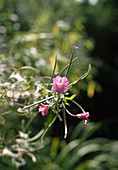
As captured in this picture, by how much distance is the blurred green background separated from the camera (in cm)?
108

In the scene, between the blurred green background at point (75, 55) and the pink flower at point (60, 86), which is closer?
the pink flower at point (60, 86)

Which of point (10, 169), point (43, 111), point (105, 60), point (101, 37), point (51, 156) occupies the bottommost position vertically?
point (51, 156)

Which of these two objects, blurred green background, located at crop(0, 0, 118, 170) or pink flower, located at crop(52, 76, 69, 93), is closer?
pink flower, located at crop(52, 76, 69, 93)

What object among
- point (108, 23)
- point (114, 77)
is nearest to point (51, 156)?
point (114, 77)

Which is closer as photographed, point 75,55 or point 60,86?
point 60,86

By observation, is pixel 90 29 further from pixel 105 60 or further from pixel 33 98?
pixel 33 98

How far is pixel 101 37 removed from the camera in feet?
11.0

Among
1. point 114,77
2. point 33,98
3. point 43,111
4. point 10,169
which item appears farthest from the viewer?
point 114,77

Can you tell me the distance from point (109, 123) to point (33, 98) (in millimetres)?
2479

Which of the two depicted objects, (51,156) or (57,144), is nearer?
(51,156)

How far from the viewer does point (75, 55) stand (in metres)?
0.61

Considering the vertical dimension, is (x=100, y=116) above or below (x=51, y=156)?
below

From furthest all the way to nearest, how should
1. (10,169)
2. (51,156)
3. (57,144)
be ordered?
(57,144)
(51,156)
(10,169)

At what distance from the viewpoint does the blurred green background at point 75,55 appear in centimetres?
108
